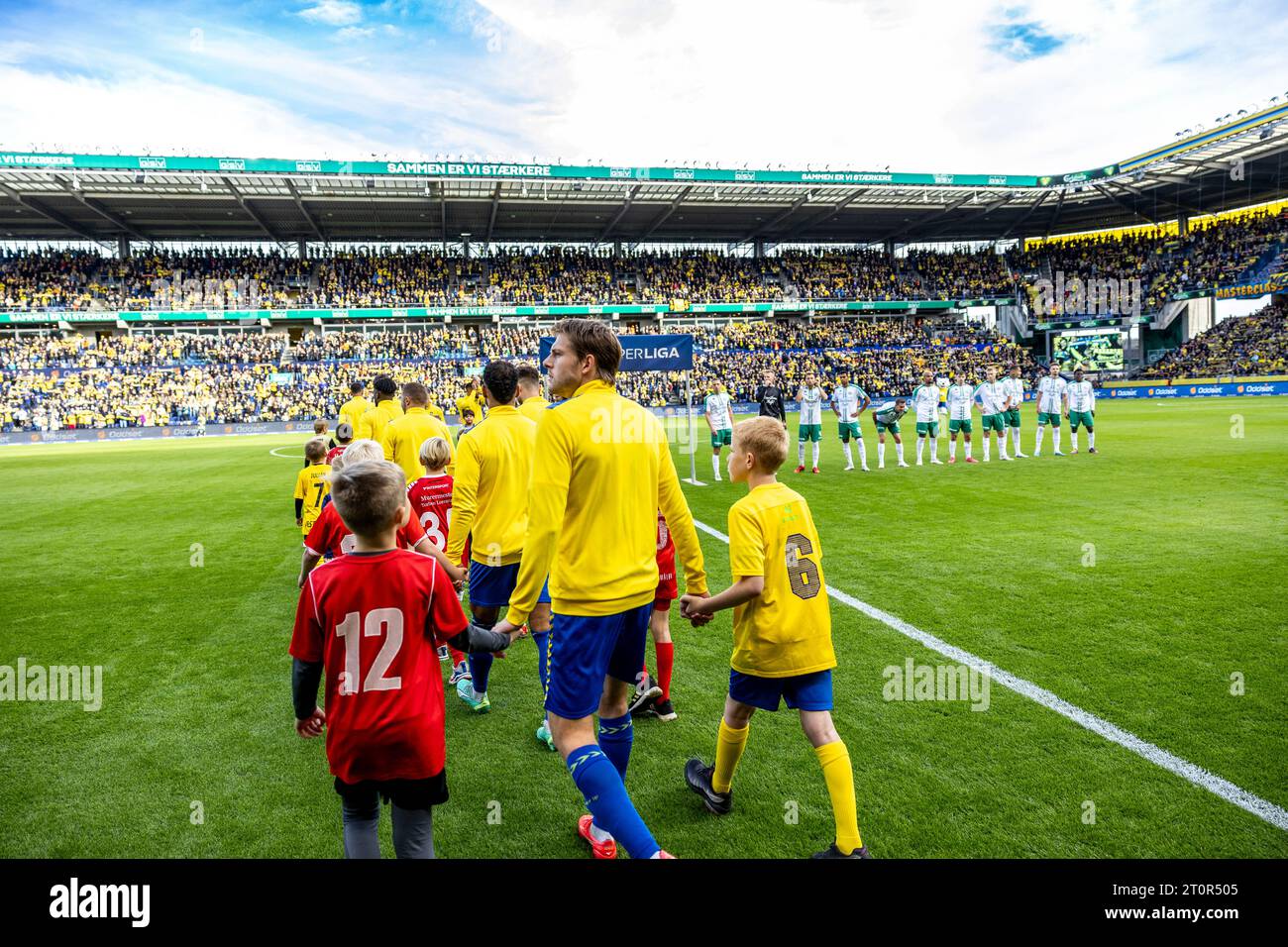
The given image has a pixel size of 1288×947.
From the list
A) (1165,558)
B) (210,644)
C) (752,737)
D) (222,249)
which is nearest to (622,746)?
(752,737)

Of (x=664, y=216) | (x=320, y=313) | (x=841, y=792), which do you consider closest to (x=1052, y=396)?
(x=841, y=792)

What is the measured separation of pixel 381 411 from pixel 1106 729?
746 centimetres

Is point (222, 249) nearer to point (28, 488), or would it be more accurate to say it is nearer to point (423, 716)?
point (28, 488)

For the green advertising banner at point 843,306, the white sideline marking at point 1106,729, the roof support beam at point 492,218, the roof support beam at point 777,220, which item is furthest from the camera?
the green advertising banner at point 843,306

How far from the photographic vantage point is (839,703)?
14.7 feet

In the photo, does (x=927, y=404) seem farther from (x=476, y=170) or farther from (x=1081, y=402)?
(x=476, y=170)

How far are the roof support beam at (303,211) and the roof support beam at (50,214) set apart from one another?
12.7 meters

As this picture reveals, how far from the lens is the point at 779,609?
2.99 m

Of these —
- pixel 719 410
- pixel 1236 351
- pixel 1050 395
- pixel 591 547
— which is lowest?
pixel 591 547

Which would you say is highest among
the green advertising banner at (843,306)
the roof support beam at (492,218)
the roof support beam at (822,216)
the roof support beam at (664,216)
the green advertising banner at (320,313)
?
the roof support beam at (822,216)

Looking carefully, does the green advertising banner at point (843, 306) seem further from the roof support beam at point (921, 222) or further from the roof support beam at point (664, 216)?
the roof support beam at point (664, 216)

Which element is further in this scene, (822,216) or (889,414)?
(822,216)

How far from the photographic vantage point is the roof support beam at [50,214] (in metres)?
35.8

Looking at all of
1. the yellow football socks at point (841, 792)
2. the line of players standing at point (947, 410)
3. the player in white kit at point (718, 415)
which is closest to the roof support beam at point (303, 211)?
the player in white kit at point (718, 415)
